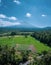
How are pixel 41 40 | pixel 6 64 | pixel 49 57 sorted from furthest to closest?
1. pixel 41 40
2. pixel 6 64
3. pixel 49 57

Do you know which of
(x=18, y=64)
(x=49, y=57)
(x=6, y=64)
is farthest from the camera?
(x=18, y=64)

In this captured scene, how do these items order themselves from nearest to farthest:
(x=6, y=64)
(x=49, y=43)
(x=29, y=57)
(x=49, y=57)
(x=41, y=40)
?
(x=49, y=57)
(x=6, y=64)
(x=29, y=57)
(x=49, y=43)
(x=41, y=40)

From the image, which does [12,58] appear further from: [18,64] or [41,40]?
[41,40]

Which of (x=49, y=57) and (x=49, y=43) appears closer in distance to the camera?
(x=49, y=57)

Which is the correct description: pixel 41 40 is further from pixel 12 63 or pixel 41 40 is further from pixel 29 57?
pixel 12 63

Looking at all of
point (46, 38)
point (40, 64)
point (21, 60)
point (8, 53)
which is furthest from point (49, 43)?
point (40, 64)

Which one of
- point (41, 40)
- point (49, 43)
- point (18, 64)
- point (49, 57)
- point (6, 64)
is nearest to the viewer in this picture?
point (49, 57)

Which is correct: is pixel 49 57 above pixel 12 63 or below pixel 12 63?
above

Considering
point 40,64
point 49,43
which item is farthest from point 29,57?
point 49,43

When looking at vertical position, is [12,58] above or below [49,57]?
below
